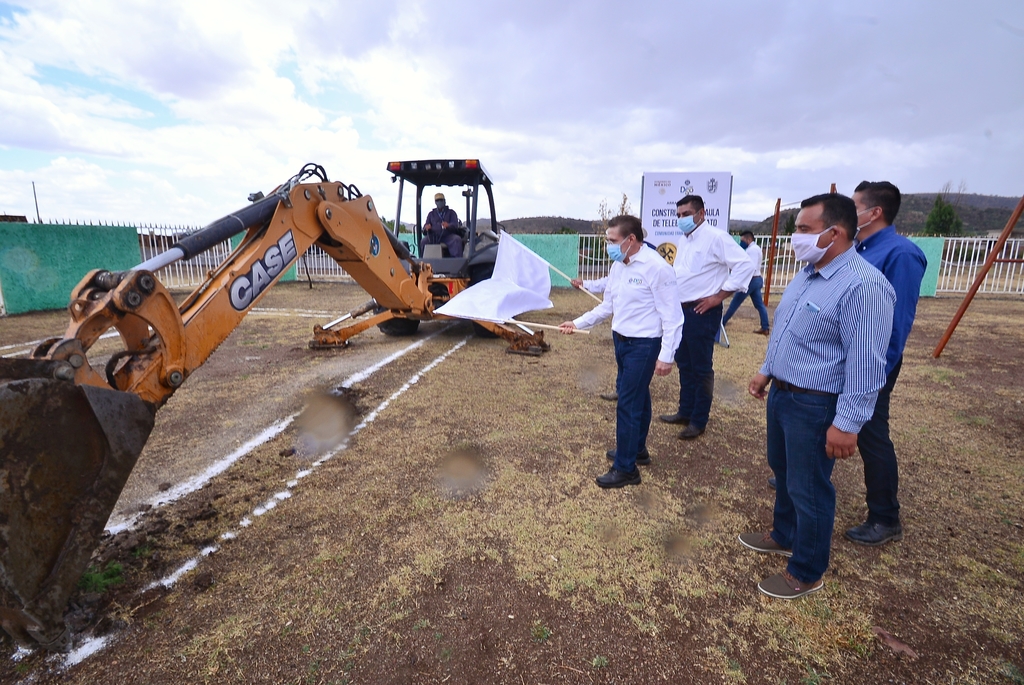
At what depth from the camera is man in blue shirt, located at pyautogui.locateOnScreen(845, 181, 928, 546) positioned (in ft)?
8.67

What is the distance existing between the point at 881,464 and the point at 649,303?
1608 millimetres

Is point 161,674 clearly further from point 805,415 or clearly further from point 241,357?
point 241,357

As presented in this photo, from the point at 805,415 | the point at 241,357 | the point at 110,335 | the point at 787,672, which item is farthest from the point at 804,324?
the point at 110,335

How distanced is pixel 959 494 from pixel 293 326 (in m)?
9.27

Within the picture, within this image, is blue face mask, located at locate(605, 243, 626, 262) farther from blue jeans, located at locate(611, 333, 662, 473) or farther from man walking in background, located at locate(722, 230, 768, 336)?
man walking in background, located at locate(722, 230, 768, 336)

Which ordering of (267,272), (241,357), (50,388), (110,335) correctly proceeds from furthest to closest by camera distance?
(110,335), (241,357), (267,272), (50,388)

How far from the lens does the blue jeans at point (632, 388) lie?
3.35 meters

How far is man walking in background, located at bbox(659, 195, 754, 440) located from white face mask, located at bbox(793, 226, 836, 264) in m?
1.97

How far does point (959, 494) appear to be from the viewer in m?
3.45

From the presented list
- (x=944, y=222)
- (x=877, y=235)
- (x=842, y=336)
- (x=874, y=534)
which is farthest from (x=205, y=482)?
(x=944, y=222)

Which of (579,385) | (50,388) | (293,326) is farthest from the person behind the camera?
(293,326)

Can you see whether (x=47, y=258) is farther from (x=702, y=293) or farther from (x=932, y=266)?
(x=932, y=266)

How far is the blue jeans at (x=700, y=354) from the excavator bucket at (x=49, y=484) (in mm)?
3938

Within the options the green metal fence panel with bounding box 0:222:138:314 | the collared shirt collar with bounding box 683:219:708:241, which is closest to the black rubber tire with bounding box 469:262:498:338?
the collared shirt collar with bounding box 683:219:708:241
